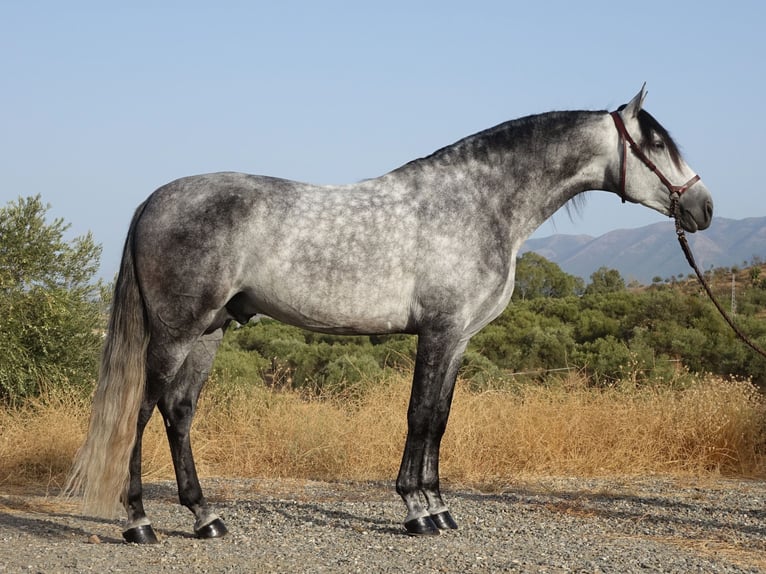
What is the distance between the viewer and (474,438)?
836 centimetres

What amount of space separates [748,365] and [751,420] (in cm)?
455

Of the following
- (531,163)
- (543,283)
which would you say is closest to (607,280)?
(543,283)

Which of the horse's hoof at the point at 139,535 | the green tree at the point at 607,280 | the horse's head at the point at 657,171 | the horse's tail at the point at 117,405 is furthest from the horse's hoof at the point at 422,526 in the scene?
the green tree at the point at 607,280

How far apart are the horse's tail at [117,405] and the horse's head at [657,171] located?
3.06m

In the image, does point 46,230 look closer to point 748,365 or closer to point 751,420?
point 751,420

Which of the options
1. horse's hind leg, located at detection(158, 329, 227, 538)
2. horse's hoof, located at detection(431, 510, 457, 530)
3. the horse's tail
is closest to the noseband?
horse's hoof, located at detection(431, 510, 457, 530)

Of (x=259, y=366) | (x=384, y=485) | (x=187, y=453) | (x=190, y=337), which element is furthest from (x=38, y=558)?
(x=259, y=366)

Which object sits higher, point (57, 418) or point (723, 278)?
point (723, 278)

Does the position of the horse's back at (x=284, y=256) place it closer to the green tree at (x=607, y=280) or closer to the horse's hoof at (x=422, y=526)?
the horse's hoof at (x=422, y=526)

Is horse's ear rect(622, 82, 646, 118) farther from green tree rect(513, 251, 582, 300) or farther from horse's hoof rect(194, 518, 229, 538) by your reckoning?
green tree rect(513, 251, 582, 300)

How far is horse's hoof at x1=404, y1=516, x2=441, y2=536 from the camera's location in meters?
5.22

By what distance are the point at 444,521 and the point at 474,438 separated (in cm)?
298

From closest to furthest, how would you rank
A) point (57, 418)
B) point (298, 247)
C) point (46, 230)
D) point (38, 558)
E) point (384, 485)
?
point (38, 558), point (298, 247), point (384, 485), point (57, 418), point (46, 230)

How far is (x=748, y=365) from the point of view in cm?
1297
